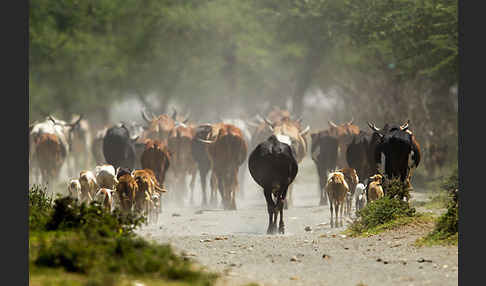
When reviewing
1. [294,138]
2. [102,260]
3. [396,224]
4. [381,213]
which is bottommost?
[102,260]

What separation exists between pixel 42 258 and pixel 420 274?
17.4 ft

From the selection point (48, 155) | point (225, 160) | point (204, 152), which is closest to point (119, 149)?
point (204, 152)

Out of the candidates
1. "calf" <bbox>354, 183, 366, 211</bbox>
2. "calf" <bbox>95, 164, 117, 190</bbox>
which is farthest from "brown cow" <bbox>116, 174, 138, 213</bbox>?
"calf" <bbox>354, 183, 366, 211</bbox>

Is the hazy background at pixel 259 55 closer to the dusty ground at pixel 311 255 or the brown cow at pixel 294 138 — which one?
the brown cow at pixel 294 138

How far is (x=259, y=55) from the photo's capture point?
55531 mm

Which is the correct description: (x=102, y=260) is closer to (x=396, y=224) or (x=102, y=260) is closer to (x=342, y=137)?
(x=396, y=224)

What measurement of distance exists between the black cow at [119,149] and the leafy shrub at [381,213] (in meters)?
9.97

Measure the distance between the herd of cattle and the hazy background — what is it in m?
4.83

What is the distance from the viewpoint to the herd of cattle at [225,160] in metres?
18.2

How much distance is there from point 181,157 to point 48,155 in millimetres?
4548

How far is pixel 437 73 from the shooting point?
99.1 feet

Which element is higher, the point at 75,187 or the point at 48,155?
the point at 48,155

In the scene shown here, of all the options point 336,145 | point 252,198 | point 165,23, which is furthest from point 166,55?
point 336,145

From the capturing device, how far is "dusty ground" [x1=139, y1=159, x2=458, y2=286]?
1211cm
